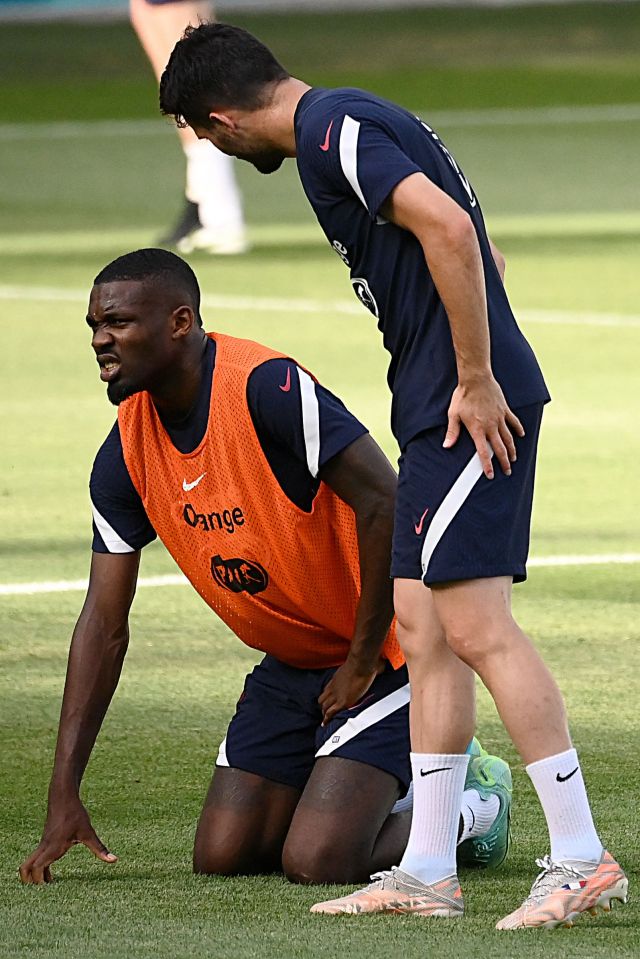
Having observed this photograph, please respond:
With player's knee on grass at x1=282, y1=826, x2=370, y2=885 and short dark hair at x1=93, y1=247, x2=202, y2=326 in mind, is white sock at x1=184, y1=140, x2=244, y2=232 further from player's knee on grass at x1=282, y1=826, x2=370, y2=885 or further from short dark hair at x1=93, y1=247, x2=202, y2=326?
player's knee on grass at x1=282, y1=826, x2=370, y2=885

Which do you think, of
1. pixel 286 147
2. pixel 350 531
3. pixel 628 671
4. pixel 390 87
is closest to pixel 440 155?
pixel 286 147

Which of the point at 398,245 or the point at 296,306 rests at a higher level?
the point at 296,306

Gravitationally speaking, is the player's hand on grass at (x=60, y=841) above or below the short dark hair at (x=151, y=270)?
below

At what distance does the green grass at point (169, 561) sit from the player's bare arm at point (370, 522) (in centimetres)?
57

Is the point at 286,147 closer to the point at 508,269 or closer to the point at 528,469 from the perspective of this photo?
the point at 528,469

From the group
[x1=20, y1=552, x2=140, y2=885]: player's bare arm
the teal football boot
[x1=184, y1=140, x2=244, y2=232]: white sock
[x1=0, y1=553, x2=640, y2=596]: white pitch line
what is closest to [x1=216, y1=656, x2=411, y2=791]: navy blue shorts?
the teal football boot

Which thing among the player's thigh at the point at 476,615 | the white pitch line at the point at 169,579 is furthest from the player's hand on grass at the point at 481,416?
the white pitch line at the point at 169,579

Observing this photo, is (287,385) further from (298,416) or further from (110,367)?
(110,367)

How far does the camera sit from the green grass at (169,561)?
4758mm

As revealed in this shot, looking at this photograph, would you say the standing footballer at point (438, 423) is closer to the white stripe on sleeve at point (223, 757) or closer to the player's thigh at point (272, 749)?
the player's thigh at point (272, 749)

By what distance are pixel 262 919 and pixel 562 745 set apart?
2.26ft

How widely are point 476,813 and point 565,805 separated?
0.55m

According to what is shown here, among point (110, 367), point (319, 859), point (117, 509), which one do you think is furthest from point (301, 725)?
point (110, 367)

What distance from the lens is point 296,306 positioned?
1461 cm
